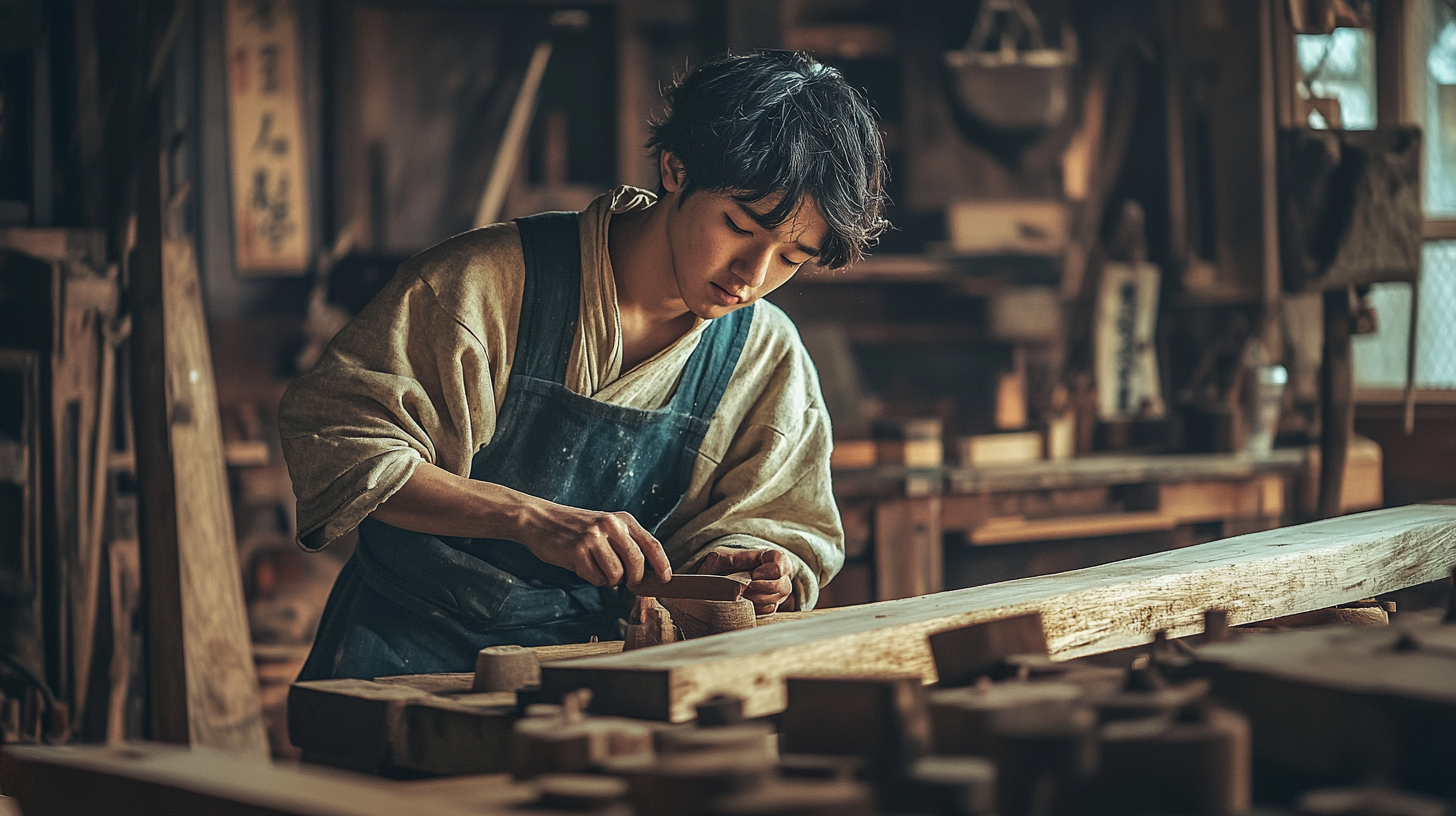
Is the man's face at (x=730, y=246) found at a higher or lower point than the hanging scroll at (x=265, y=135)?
lower

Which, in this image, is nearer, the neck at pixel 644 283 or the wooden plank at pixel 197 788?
the wooden plank at pixel 197 788

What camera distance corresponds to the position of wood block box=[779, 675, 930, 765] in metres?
1.24

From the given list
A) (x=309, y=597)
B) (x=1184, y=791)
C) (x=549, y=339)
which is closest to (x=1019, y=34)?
(x=309, y=597)

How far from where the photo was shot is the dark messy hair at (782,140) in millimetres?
2207

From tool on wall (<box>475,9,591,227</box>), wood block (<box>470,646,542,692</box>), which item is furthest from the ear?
tool on wall (<box>475,9,591,227</box>)

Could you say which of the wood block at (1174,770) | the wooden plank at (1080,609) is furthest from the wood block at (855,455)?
the wood block at (1174,770)

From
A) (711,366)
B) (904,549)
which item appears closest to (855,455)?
(904,549)

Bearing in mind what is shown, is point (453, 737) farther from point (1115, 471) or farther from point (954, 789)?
point (1115, 471)

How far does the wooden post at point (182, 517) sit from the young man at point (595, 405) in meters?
1.38

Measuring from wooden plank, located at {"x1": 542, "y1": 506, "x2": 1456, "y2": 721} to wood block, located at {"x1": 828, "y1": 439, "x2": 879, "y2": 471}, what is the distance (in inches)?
87.4

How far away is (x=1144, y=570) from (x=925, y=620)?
59 centimetres

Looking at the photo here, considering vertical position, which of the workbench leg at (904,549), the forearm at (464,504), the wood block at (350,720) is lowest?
the workbench leg at (904,549)

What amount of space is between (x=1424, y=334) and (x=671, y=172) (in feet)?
14.4

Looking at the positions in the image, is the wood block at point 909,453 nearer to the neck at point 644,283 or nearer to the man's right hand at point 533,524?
the neck at point 644,283
